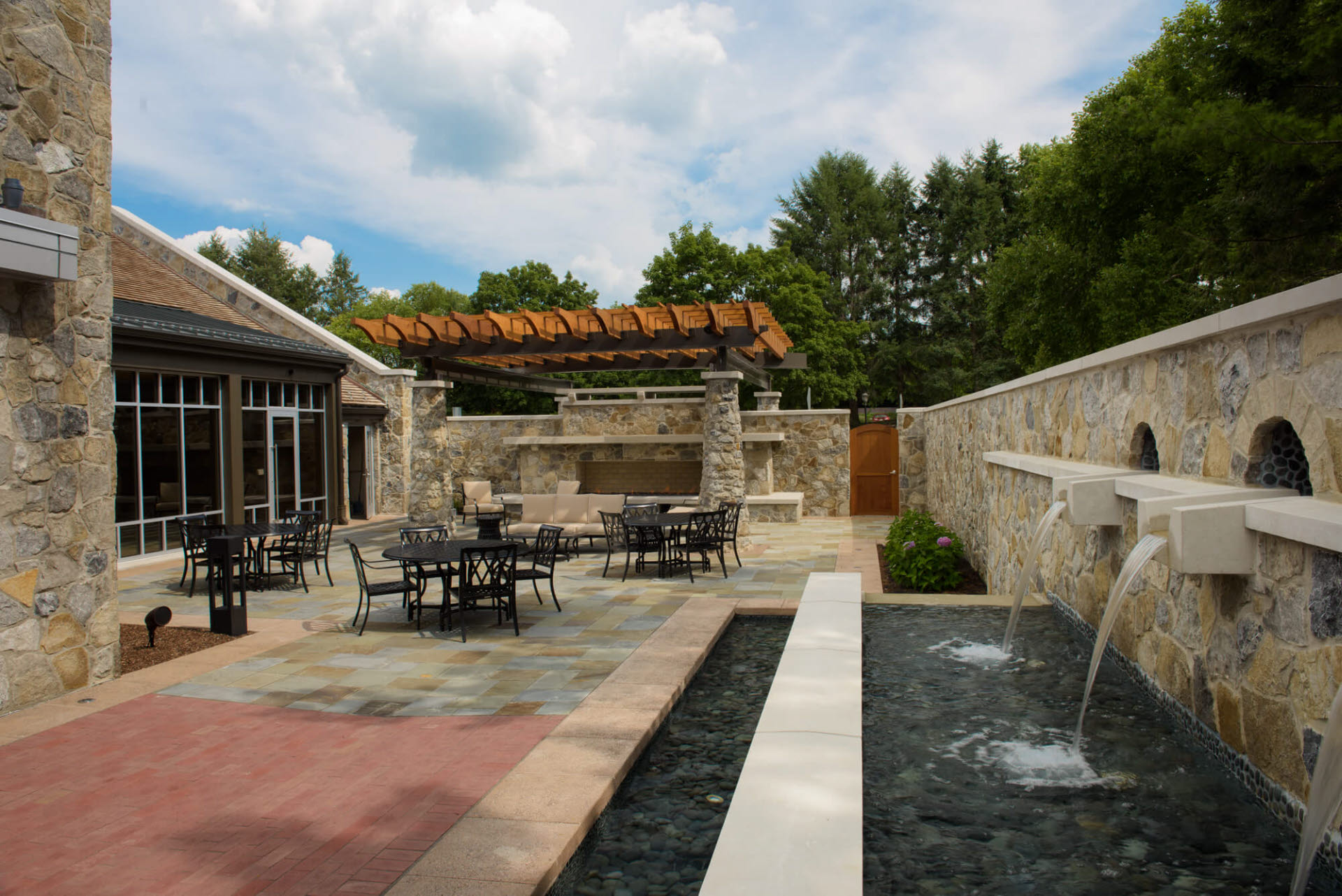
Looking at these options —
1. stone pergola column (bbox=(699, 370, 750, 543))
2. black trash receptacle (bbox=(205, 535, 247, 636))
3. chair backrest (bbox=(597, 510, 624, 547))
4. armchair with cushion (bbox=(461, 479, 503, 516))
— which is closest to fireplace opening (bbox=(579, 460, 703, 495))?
armchair with cushion (bbox=(461, 479, 503, 516))

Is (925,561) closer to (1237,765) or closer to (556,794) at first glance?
(1237,765)

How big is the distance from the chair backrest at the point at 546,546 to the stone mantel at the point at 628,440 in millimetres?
7937

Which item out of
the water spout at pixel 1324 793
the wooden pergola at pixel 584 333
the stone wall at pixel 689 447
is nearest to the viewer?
the water spout at pixel 1324 793

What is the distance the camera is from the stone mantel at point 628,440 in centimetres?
1680

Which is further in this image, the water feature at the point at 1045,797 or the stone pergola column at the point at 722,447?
the stone pergola column at the point at 722,447

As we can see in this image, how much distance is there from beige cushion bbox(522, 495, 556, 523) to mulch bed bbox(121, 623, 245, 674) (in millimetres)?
6169

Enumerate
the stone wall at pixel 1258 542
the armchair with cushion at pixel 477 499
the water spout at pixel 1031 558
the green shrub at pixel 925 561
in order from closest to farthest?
the stone wall at pixel 1258 542 → the water spout at pixel 1031 558 → the green shrub at pixel 925 561 → the armchair with cushion at pixel 477 499

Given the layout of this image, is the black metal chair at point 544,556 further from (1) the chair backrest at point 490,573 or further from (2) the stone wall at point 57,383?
(2) the stone wall at point 57,383

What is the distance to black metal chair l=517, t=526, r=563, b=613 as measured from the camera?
7.89m

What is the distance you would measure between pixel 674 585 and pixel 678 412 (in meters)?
8.69

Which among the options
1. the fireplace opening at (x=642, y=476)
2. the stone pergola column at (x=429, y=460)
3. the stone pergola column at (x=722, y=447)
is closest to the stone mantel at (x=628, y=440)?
the fireplace opening at (x=642, y=476)

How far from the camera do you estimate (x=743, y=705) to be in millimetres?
4879

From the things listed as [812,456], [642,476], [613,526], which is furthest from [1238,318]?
[642,476]

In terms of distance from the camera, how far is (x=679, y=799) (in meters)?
3.63
